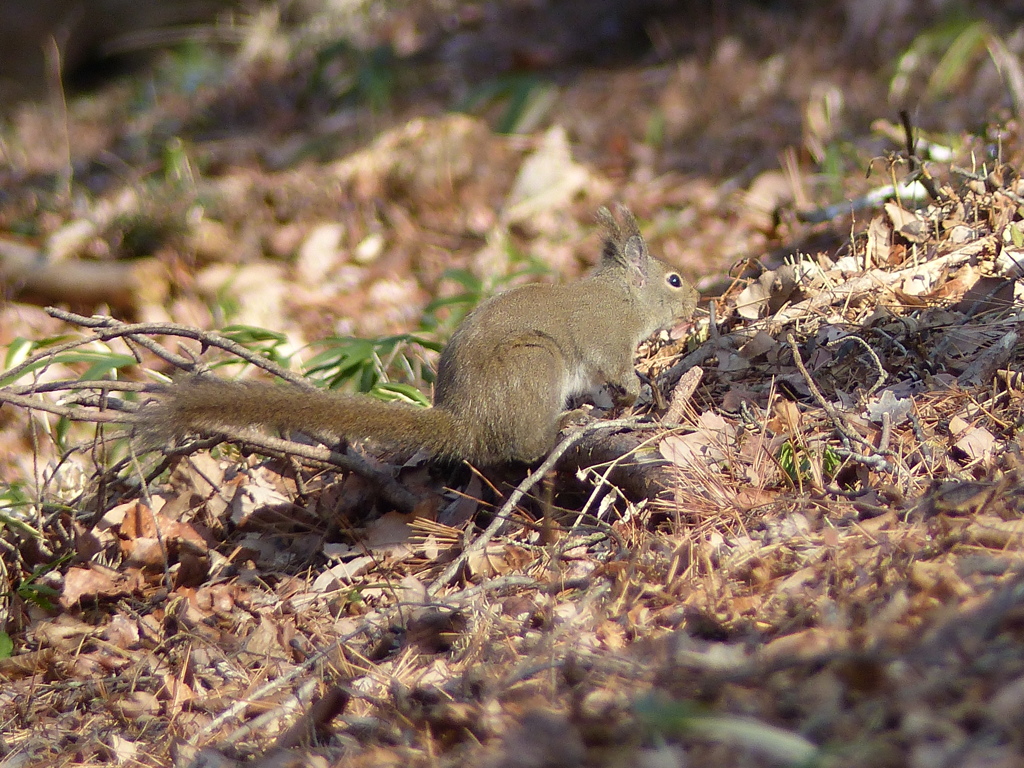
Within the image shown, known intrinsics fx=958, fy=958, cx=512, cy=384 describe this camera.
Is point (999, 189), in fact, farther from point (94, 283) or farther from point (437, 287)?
point (94, 283)

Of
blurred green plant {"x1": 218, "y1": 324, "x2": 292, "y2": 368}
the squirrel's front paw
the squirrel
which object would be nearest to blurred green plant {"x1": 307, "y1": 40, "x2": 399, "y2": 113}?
blurred green plant {"x1": 218, "y1": 324, "x2": 292, "y2": 368}

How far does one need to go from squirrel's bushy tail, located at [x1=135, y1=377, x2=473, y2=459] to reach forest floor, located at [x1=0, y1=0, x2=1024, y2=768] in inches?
9.9

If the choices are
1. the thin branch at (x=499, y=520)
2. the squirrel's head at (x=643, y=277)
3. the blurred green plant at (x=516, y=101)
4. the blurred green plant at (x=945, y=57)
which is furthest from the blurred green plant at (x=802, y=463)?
the blurred green plant at (x=516, y=101)

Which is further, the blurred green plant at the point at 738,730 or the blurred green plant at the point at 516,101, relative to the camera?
the blurred green plant at the point at 516,101

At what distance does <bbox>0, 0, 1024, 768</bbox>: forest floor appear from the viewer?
165 cm

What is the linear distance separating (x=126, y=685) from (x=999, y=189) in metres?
3.37

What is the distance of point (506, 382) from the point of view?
3.06m

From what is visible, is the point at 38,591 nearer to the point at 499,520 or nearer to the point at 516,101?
the point at 499,520

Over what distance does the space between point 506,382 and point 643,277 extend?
3.87 ft

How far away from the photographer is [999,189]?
3.53 meters

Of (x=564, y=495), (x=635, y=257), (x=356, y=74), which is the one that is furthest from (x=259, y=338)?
(x=356, y=74)

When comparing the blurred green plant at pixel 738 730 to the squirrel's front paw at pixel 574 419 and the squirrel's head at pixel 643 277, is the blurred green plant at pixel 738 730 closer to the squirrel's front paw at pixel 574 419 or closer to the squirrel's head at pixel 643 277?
the squirrel's front paw at pixel 574 419

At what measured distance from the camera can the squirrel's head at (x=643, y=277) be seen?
3949 mm

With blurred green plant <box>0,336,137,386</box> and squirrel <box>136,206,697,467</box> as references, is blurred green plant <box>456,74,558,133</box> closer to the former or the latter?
squirrel <box>136,206,697,467</box>
